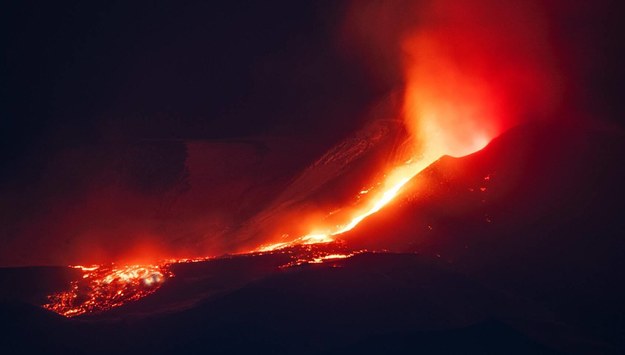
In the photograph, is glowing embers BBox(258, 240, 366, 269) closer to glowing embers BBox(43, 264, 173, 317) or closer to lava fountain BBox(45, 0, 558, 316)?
lava fountain BBox(45, 0, 558, 316)

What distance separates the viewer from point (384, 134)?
8.87 m

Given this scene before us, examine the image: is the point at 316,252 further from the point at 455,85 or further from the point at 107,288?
the point at 455,85

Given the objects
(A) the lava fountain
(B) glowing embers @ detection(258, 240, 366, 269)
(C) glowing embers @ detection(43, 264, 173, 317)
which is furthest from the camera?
(A) the lava fountain

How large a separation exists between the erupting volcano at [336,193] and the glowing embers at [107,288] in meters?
0.02

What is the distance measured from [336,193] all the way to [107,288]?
303cm

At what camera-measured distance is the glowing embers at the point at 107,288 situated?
6.23 meters

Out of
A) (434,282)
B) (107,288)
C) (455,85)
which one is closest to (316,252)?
(434,282)

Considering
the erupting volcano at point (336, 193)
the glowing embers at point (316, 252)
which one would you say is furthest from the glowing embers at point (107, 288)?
the glowing embers at point (316, 252)

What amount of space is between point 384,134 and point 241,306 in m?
4.06

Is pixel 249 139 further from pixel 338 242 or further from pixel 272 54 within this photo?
pixel 338 242

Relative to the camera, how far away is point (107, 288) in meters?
6.57

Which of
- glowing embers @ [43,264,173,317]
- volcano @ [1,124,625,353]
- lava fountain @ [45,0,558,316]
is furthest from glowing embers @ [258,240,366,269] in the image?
glowing embers @ [43,264,173,317]

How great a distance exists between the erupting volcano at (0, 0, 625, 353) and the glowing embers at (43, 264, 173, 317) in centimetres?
2

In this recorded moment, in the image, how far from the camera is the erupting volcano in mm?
5570
